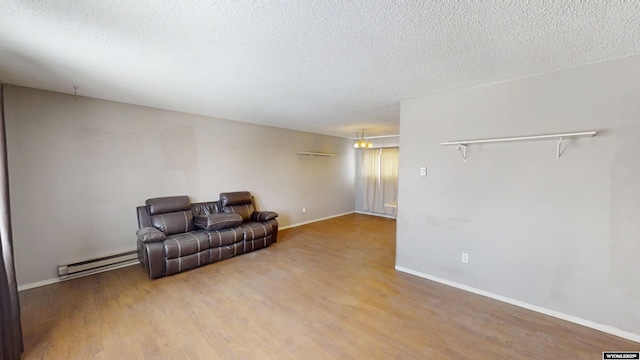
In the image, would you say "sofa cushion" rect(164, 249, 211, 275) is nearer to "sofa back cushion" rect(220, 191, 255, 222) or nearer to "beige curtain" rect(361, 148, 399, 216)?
"sofa back cushion" rect(220, 191, 255, 222)

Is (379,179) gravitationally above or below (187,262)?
above

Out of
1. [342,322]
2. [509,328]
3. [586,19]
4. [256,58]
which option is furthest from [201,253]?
[586,19]

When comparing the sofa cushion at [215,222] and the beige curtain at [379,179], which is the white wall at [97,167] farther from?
the beige curtain at [379,179]

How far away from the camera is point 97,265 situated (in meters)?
3.29

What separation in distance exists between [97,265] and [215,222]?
1.55 m

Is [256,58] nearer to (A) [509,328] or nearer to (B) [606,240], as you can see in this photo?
(A) [509,328]

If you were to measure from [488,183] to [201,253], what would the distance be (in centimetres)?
386

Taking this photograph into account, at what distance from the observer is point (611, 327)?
2.15 metres

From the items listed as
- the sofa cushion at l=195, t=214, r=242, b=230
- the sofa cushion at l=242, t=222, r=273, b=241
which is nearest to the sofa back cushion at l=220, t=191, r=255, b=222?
the sofa cushion at l=242, t=222, r=273, b=241

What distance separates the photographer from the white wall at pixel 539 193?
83.2 inches

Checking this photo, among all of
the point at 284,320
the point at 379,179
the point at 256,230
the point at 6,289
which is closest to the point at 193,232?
the point at 256,230

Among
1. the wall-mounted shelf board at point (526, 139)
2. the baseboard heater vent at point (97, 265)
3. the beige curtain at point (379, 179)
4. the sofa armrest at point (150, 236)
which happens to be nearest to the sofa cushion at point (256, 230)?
the sofa armrest at point (150, 236)

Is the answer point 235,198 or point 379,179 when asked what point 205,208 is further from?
point 379,179

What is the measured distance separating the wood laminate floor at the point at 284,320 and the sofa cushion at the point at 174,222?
68 cm
